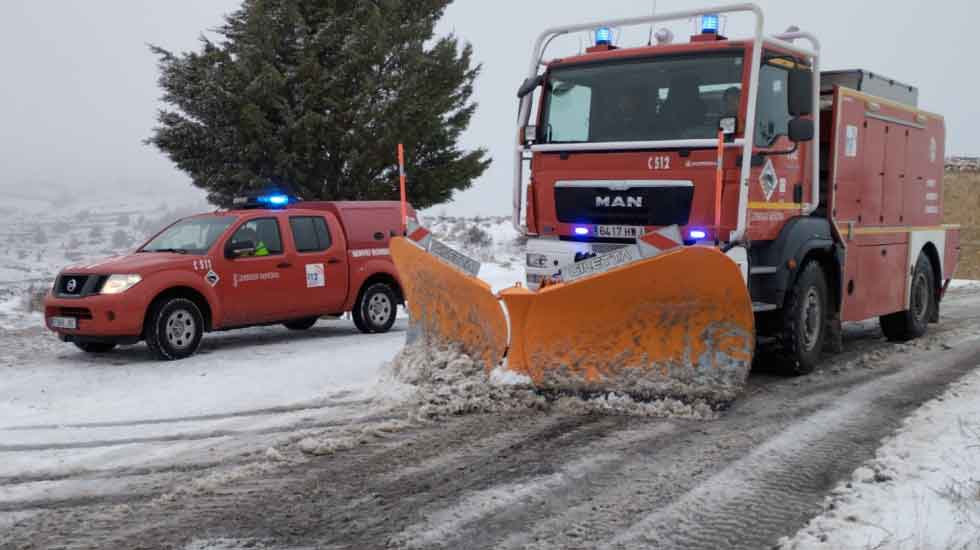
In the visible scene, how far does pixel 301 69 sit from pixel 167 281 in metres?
8.23

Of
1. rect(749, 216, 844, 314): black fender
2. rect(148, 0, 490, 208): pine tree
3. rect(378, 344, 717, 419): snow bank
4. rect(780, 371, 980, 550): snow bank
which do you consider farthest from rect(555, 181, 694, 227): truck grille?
rect(148, 0, 490, 208): pine tree

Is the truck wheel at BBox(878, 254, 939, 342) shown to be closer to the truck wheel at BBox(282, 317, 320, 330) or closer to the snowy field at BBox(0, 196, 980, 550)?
the snowy field at BBox(0, 196, 980, 550)

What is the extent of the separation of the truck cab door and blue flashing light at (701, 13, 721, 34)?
5.91 meters

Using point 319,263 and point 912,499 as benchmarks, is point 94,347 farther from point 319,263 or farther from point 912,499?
point 912,499

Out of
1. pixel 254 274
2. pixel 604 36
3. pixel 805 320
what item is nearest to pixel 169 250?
pixel 254 274

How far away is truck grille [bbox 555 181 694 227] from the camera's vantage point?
758cm

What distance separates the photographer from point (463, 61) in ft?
66.6

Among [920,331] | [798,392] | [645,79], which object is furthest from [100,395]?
[920,331]

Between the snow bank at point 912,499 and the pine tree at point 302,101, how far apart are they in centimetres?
1307

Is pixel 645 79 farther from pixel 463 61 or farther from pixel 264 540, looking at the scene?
pixel 463 61

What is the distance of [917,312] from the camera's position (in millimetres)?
11211

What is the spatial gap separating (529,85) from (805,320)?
3371 mm

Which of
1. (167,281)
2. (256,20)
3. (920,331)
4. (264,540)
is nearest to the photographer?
(264,540)

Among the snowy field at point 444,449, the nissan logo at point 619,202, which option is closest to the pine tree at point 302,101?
the snowy field at point 444,449
